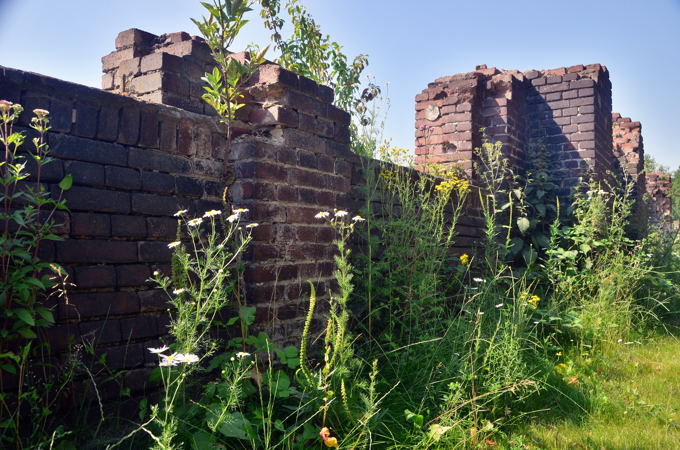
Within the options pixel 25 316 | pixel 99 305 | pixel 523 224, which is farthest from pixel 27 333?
pixel 523 224

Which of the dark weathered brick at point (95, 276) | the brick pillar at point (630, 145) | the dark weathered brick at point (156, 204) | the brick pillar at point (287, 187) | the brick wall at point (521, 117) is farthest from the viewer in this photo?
the brick pillar at point (630, 145)

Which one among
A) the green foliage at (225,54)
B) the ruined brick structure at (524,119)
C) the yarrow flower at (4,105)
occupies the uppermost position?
the ruined brick structure at (524,119)

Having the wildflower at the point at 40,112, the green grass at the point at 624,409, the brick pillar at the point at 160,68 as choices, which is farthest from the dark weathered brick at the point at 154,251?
the green grass at the point at 624,409

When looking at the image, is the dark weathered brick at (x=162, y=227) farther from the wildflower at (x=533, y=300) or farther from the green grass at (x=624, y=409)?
the wildflower at (x=533, y=300)

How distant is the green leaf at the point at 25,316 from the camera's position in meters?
1.65

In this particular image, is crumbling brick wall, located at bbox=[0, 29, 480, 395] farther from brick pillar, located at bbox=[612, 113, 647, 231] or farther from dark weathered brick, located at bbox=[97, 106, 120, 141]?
brick pillar, located at bbox=[612, 113, 647, 231]

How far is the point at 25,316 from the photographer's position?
1.66m

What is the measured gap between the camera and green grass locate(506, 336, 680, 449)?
2344 millimetres

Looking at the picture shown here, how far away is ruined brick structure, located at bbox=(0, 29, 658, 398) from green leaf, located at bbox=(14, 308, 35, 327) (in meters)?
0.21

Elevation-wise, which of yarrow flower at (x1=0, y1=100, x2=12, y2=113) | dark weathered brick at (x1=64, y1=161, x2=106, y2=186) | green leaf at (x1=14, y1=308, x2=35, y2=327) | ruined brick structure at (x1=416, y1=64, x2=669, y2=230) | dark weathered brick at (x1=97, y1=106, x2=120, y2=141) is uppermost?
ruined brick structure at (x1=416, y1=64, x2=669, y2=230)

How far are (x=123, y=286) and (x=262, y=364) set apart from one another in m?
0.73

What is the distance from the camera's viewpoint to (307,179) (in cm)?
276

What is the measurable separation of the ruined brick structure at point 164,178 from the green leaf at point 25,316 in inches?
8.4

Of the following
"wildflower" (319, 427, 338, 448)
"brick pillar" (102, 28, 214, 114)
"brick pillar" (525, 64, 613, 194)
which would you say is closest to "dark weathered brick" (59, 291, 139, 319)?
"wildflower" (319, 427, 338, 448)
